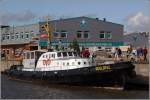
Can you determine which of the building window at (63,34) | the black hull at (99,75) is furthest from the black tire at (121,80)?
the building window at (63,34)

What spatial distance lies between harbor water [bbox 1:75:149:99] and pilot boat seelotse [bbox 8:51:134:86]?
0.59 metres

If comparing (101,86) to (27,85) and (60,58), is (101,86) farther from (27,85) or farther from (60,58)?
(27,85)

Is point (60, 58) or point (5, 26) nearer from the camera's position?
point (60, 58)

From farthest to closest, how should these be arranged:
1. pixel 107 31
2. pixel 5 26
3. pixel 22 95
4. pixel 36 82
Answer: pixel 5 26, pixel 107 31, pixel 36 82, pixel 22 95

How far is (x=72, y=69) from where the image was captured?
2783 cm

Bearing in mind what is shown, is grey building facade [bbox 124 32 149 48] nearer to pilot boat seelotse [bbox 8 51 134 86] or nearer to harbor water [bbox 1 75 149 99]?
pilot boat seelotse [bbox 8 51 134 86]

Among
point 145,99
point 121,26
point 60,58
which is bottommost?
point 145,99

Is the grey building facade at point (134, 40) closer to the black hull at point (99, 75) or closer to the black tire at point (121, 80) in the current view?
the black hull at point (99, 75)

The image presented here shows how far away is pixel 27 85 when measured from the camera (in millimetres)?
30203

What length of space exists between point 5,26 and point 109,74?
42320mm

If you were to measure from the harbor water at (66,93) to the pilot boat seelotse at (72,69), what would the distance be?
1.94ft

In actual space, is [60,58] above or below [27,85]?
above

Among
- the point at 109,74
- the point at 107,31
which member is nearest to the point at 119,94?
the point at 109,74

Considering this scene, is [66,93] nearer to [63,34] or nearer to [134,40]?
[63,34]
